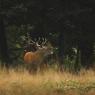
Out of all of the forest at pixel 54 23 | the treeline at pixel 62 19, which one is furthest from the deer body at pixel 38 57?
the treeline at pixel 62 19

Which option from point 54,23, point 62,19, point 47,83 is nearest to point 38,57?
point 62,19

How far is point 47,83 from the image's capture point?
42.4 feet

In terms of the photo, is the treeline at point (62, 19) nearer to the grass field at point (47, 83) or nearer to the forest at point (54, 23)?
the forest at point (54, 23)

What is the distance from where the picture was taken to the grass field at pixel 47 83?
12.1 meters

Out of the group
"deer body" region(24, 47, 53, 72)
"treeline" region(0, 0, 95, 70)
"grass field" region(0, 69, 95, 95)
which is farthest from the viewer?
"treeline" region(0, 0, 95, 70)

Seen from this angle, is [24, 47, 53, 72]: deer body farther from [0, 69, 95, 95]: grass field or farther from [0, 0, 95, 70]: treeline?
[0, 69, 95, 95]: grass field

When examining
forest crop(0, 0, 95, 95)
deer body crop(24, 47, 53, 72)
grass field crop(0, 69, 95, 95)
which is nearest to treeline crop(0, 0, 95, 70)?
forest crop(0, 0, 95, 95)

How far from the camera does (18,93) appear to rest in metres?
12.0

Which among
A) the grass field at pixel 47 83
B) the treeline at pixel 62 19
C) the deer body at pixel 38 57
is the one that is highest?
the treeline at pixel 62 19

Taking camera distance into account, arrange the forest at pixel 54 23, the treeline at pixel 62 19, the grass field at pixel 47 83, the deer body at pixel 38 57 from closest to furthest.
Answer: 1. the grass field at pixel 47 83
2. the deer body at pixel 38 57
3. the forest at pixel 54 23
4. the treeline at pixel 62 19

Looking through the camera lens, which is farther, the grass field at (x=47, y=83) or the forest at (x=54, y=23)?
the forest at (x=54, y=23)

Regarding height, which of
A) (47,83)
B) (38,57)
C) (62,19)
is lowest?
(47,83)

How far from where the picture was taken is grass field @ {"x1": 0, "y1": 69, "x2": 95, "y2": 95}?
475 inches

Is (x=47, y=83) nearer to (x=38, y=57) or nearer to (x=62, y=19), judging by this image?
(x=38, y=57)
